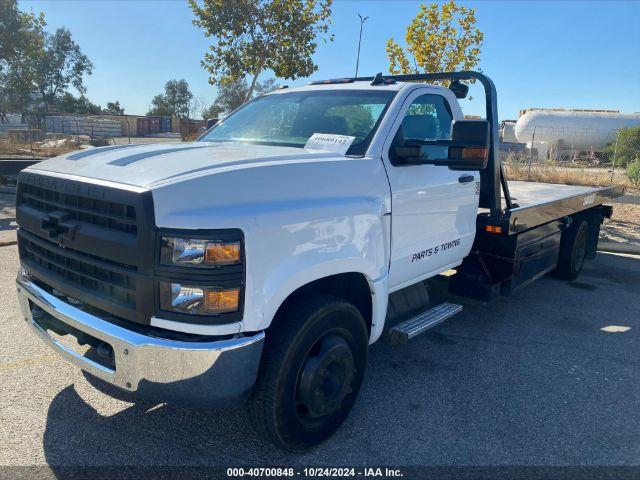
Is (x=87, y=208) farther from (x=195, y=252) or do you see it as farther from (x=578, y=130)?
(x=578, y=130)

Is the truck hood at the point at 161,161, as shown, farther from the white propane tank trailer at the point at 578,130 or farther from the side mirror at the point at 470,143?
the white propane tank trailer at the point at 578,130

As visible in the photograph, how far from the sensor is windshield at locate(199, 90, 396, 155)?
3420mm

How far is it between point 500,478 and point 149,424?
6.67 feet

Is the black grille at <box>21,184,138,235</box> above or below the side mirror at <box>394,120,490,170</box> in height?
below

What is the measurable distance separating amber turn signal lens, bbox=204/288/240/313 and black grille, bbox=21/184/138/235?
44 centimetres

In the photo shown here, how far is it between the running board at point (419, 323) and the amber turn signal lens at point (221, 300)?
154 centimetres

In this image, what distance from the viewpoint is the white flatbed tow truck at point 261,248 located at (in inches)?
87.4

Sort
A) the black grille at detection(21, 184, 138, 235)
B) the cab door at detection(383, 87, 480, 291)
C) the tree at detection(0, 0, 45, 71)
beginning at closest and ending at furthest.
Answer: the black grille at detection(21, 184, 138, 235) → the cab door at detection(383, 87, 480, 291) → the tree at detection(0, 0, 45, 71)

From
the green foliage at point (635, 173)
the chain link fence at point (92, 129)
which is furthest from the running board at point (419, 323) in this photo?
the chain link fence at point (92, 129)

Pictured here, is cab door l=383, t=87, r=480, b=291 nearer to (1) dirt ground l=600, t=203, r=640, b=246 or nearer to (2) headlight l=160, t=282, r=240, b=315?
(2) headlight l=160, t=282, r=240, b=315

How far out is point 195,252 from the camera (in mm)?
2170

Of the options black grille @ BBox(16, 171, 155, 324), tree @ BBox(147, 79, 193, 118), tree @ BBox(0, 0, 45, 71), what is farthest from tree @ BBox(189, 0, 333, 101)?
tree @ BBox(147, 79, 193, 118)

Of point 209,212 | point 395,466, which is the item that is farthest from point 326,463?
point 209,212

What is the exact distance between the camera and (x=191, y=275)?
85.7 inches
